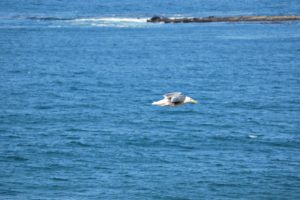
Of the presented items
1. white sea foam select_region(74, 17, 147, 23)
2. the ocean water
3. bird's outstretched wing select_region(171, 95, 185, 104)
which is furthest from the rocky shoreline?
bird's outstretched wing select_region(171, 95, 185, 104)

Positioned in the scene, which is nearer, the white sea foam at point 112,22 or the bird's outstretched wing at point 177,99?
the bird's outstretched wing at point 177,99

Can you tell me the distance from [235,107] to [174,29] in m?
46.9

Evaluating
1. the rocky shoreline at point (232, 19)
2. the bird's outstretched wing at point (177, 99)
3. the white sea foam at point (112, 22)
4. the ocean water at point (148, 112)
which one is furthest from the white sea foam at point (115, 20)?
the bird's outstretched wing at point (177, 99)

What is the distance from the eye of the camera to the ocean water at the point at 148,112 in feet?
132

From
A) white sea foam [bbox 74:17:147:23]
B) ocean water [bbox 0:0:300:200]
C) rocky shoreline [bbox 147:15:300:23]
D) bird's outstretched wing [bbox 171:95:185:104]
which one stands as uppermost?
white sea foam [bbox 74:17:147:23]

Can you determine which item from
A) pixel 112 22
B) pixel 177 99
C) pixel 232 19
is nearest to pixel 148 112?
pixel 177 99

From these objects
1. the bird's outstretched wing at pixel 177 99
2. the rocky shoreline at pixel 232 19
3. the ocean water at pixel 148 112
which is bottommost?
the bird's outstretched wing at pixel 177 99

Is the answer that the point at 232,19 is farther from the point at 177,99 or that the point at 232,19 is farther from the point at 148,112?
the point at 177,99

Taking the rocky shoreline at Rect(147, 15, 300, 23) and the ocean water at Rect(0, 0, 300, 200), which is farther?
the rocky shoreline at Rect(147, 15, 300, 23)

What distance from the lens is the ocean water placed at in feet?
132

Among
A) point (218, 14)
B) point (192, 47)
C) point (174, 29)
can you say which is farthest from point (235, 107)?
point (218, 14)

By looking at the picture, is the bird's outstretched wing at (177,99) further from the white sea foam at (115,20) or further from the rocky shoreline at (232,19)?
the white sea foam at (115,20)

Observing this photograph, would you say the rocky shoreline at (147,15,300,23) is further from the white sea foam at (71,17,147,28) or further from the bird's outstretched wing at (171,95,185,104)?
the bird's outstretched wing at (171,95,185,104)

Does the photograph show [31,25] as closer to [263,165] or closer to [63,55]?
[63,55]
